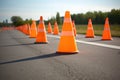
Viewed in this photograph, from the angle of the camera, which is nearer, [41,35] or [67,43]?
[67,43]

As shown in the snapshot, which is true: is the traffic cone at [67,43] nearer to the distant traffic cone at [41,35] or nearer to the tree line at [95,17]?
the distant traffic cone at [41,35]

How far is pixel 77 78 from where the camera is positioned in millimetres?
5508

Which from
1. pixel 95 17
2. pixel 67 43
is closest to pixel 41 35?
pixel 67 43

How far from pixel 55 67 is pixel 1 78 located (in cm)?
181

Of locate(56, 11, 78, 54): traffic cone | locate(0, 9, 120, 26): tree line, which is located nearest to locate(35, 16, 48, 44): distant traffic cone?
locate(56, 11, 78, 54): traffic cone

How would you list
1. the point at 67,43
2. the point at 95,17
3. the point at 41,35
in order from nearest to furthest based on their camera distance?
the point at 67,43
the point at 41,35
the point at 95,17

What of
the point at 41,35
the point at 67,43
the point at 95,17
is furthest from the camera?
the point at 95,17

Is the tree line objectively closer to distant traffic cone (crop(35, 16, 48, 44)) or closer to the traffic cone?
distant traffic cone (crop(35, 16, 48, 44))

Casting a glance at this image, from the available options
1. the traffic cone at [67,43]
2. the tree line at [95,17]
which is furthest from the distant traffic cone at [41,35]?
the tree line at [95,17]

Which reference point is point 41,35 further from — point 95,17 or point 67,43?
point 95,17

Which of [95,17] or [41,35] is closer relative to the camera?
[41,35]

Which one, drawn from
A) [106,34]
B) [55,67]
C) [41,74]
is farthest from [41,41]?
[41,74]

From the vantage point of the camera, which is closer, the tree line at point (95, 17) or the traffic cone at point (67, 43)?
the traffic cone at point (67, 43)

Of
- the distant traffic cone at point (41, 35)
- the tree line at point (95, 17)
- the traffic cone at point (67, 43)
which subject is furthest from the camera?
the tree line at point (95, 17)
